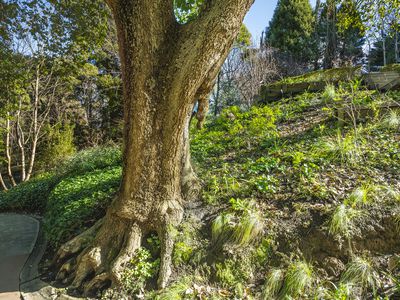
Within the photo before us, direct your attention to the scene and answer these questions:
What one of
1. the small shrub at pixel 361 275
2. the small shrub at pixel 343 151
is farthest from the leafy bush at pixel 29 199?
the small shrub at pixel 361 275

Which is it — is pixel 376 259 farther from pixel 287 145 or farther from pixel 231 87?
pixel 231 87

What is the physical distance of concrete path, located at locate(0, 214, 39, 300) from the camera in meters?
3.01

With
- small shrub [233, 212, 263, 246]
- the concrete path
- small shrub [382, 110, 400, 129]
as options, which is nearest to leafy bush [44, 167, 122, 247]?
the concrete path

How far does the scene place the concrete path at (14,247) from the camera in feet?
9.88

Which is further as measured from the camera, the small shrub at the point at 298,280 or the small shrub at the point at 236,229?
the small shrub at the point at 236,229

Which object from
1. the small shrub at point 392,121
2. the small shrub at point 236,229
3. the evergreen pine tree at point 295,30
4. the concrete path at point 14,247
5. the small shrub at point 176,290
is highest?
the evergreen pine tree at point 295,30

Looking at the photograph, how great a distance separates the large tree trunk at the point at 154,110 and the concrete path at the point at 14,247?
23.2 inches

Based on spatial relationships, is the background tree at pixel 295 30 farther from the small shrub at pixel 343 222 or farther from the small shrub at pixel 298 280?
the small shrub at pixel 298 280

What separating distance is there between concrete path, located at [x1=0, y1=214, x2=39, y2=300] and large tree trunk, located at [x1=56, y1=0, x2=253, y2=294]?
0.59 metres

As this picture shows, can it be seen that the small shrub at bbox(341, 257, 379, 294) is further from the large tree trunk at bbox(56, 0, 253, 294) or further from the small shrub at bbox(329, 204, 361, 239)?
the large tree trunk at bbox(56, 0, 253, 294)

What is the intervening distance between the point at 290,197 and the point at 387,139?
7.29ft

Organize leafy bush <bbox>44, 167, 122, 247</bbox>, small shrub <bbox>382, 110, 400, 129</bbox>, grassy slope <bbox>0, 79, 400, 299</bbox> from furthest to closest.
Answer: small shrub <bbox>382, 110, 400, 129</bbox>, leafy bush <bbox>44, 167, 122, 247</bbox>, grassy slope <bbox>0, 79, 400, 299</bbox>

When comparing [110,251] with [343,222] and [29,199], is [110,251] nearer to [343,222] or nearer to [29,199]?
[343,222]

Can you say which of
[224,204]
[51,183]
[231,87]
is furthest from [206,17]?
[231,87]
